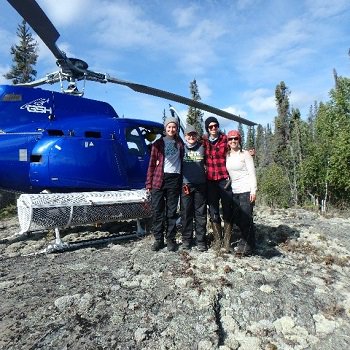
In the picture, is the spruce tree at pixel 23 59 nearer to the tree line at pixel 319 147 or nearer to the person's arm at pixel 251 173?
the tree line at pixel 319 147

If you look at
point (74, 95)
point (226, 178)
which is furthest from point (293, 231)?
point (74, 95)

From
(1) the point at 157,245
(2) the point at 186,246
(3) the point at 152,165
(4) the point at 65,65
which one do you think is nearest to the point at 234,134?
(3) the point at 152,165

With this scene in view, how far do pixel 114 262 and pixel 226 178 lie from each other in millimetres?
2050

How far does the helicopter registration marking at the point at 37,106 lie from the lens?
6.79 m

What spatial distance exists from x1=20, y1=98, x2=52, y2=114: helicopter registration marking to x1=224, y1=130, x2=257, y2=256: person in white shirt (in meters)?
3.58

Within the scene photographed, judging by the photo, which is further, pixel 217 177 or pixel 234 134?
pixel 217 177

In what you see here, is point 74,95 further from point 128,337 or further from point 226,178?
point 128,337

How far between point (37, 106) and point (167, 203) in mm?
3197

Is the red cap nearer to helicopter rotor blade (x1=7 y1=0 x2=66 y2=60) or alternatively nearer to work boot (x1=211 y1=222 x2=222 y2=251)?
work boot (x1=211 y1=222 x2=222 y2=251)

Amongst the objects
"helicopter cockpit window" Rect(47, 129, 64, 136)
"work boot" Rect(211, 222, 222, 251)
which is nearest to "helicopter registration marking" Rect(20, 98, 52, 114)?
"helicopter cockpit window" Rect(47, 129, 64, 136)

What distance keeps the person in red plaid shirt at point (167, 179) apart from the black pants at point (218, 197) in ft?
1.64

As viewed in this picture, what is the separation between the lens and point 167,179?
5.61 metres

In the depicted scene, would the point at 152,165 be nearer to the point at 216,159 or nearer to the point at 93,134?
the point at 216,159

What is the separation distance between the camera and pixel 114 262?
16.9ft
